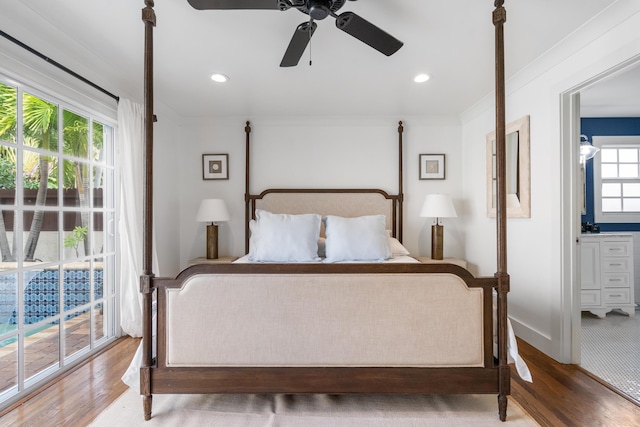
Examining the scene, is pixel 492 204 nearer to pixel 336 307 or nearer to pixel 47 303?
pixel 336 307

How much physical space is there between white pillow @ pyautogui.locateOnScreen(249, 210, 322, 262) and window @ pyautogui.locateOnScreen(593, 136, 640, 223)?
11.9 feet

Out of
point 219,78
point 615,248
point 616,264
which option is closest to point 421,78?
point 219,78

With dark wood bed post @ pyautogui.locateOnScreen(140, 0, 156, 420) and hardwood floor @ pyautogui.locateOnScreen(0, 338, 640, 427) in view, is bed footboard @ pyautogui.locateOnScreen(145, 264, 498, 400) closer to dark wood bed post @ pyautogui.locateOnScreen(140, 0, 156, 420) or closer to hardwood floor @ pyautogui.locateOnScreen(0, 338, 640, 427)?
dark wood bed post @ pyautogui.locateOnScreen(140, 0, 156, 420)

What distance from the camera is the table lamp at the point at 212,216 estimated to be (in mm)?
3582

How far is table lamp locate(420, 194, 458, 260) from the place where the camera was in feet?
11.5

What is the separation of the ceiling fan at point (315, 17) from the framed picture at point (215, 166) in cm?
219

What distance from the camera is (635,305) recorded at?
3.78 metres

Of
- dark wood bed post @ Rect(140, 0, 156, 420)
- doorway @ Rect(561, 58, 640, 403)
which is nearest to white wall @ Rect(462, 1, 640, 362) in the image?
doorway @ Rect(561, 58, 640, 403)

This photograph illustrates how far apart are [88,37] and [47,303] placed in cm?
182

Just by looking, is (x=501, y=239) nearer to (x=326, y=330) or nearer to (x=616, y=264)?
(x=326, y=330)

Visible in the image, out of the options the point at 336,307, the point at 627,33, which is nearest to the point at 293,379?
the point at 336,307

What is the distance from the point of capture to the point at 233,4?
1616 millimetres

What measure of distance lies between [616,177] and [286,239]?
13.8ft

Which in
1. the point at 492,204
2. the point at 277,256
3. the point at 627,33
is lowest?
the point at 277,256
